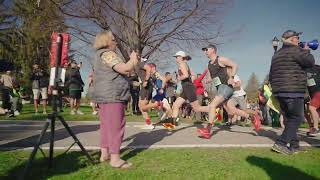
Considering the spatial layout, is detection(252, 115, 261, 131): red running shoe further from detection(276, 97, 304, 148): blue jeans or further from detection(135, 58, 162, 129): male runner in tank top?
detection(276, 97, 304, 148): blue jeans

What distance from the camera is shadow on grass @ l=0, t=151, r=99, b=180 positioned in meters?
5.55

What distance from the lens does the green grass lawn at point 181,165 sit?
5.64 m

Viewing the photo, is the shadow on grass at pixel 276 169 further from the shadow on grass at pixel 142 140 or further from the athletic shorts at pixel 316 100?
the athletic shorts at pixel 316 100

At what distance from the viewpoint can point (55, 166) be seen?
20.0 feet

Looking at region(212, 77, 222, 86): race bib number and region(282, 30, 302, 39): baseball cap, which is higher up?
region(282, 30, 302, 39): baseball cap

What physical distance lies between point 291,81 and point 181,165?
2764 millimetres

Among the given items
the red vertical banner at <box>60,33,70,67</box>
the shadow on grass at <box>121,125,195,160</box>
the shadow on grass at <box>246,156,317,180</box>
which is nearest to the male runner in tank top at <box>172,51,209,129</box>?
the shadow on grass at <box>121,125,195,160</box>

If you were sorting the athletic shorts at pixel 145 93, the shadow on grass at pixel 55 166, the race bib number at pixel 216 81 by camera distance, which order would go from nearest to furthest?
the shadow on grass at pixel 55 166 → the race bib number at pixel 216 81 → the athletic shorts at pixel 145 93

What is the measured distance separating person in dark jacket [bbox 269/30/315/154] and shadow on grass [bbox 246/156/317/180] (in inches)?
37.8

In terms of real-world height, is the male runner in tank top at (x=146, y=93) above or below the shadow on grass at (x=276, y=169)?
above

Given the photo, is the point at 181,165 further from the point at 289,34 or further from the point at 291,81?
the point at 289,34

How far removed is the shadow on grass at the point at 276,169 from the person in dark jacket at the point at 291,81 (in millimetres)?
959

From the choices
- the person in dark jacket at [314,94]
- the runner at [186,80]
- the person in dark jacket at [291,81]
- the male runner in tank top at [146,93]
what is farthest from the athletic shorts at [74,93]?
the person in dark jacket at [291,81]

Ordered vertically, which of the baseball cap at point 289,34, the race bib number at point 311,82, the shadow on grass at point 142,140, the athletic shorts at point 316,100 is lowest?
the shadow on grass at point 142,140
